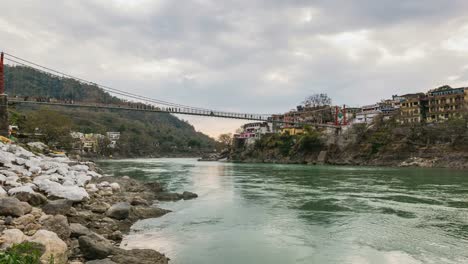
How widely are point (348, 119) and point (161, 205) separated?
71.3 m

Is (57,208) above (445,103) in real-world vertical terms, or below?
below

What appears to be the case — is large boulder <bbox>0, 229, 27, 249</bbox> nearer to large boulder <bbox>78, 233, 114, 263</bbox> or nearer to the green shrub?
the green shrub

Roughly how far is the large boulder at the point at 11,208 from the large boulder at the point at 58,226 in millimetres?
664

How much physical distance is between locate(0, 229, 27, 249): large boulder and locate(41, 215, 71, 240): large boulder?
90cm

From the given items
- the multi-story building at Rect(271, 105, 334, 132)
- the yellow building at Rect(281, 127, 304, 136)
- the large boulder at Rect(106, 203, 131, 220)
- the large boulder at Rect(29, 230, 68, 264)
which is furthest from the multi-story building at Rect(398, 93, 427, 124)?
the large boulder at Rect(29, 230, 68, 264)

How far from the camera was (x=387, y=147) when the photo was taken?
5503 centimetres

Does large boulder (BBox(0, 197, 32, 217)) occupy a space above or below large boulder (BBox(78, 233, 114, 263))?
above

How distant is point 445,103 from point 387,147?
1255cm

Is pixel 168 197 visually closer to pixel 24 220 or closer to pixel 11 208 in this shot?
pixel 11 208

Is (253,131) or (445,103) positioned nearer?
(445,103)

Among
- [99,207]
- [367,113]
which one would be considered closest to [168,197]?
[99,207]

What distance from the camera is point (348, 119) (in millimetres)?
79562

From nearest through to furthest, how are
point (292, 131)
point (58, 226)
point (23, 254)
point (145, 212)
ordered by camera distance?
point (23, 254), point (58, 226), point (145, 212), point (292, 131)

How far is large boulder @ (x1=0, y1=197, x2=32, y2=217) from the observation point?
24.8 ft
